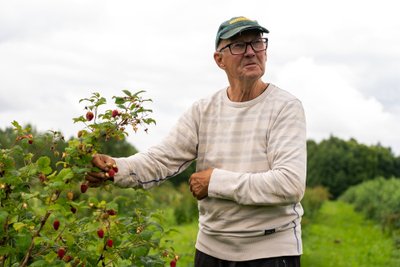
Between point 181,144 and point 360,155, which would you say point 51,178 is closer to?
point 181,144

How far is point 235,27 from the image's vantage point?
356 cm

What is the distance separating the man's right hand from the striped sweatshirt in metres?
0.13

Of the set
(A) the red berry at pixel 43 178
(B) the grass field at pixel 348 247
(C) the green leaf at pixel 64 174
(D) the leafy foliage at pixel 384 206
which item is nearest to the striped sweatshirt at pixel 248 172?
(A) the red berry at pixel 43 178

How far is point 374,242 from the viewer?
16.8 meters

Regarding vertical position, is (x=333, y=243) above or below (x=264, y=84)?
below

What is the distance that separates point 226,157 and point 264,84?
1.46ft

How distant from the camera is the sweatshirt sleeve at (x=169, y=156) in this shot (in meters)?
3.61

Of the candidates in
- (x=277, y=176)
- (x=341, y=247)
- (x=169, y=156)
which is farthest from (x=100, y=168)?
(x=341, y=247)

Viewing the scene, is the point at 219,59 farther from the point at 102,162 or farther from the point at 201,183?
the point at 102,162

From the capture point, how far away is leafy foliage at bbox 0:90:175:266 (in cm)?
293

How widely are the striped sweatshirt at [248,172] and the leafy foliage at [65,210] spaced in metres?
0.32

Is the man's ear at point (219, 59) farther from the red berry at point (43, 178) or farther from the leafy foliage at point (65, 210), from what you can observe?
the red berry at point (43, 178)

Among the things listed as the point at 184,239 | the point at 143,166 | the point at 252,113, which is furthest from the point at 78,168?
the point at 184,239

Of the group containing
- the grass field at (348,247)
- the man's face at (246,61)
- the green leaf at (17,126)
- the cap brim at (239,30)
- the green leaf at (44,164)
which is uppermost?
the cap brim at (239,30)
